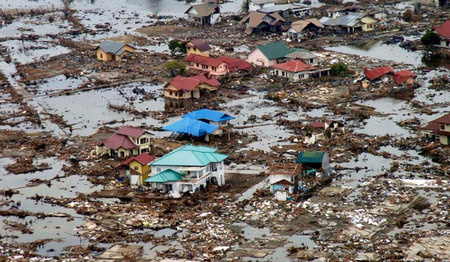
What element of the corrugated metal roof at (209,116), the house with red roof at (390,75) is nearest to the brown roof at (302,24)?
the house with red roof at (390,75)

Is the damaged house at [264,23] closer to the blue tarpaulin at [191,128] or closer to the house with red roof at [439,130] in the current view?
the blue tarpaulin at [191,128]

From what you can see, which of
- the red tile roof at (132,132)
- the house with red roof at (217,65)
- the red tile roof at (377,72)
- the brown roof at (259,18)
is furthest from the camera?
the brown roof at (259,18)

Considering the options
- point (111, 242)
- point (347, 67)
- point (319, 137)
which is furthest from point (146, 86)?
point (111, 242)

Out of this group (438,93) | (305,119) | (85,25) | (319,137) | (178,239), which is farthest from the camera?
(85,25)

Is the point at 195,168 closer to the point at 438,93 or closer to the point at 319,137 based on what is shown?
the point at 319,137

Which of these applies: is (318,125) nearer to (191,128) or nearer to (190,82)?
(191,128)

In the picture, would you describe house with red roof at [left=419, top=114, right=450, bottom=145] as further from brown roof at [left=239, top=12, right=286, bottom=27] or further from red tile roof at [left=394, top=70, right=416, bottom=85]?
brown roof at [left=239, top=12, right=286, bottom=27]
